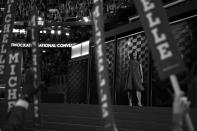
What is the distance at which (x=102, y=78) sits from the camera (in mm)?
3072

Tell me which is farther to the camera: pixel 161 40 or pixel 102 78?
pixel 102 78

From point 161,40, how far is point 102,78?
630 mm

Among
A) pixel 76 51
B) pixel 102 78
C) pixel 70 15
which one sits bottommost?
pixel 102 78

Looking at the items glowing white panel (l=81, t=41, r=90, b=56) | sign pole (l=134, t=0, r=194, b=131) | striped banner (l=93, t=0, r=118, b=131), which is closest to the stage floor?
striped banner (l=93, t=0, r=118, b=131)

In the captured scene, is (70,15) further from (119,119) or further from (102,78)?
(102,78)

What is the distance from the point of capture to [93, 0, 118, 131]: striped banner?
3.02m

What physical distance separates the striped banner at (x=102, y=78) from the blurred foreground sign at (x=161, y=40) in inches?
19.2

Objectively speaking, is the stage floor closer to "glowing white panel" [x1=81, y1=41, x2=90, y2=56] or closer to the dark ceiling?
"glowing white panel" [x1=81, y1=41, x2=90, y2=56]

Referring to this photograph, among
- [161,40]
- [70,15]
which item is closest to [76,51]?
[70,15]

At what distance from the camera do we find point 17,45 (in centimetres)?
2931

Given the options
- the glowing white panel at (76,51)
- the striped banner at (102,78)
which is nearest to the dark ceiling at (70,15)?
the glowing white panel at (76,51)

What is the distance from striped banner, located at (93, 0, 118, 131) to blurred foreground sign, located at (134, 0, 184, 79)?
489 mm

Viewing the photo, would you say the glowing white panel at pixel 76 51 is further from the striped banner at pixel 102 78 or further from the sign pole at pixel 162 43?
the sign pole at pixel 162 43

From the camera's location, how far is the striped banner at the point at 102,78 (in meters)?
3.02
